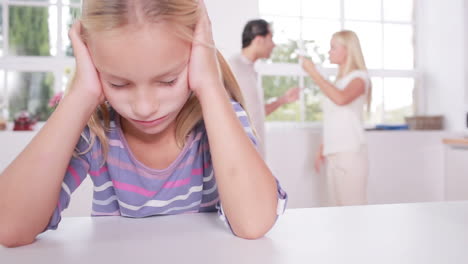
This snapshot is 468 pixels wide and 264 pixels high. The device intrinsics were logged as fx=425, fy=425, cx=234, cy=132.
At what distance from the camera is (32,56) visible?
3137 millimetres

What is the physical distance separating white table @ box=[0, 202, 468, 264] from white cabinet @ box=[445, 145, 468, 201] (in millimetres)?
2980

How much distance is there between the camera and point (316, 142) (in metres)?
3.24

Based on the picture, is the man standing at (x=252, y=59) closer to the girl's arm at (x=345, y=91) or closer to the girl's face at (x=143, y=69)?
the girl's arm at (x=345, y=91)

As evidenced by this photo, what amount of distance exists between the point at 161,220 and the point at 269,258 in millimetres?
252

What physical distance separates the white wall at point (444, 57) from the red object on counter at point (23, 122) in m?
3.30

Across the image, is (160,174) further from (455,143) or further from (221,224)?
(455,143)

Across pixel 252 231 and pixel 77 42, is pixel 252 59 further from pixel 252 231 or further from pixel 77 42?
pixel 252 231

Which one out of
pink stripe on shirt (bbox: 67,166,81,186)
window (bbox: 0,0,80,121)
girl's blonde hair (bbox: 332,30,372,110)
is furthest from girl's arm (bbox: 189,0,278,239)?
window (bbox: 0,0,80,121)

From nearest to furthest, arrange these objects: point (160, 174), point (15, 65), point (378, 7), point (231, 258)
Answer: point (231, 258)
point (160, 174)
point (15, 65)
point (378, 7)

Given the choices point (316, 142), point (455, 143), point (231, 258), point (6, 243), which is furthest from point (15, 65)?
point (455, 143)

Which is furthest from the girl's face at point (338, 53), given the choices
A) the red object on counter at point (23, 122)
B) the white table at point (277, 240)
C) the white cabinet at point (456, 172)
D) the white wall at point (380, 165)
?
the red object on counter at point (23, 122)

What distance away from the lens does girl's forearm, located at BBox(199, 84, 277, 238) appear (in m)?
0.64

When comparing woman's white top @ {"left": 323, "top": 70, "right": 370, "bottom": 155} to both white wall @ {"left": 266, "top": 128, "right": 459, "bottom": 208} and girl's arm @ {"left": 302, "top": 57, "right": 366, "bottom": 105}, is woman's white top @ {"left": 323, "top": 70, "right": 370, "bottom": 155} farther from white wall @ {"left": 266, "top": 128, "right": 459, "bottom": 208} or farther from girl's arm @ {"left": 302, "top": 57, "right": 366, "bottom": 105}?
white wall @ {"left": 266, "top": 128, "right": 459, "bottom": 208}

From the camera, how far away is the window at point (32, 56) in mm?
3119
